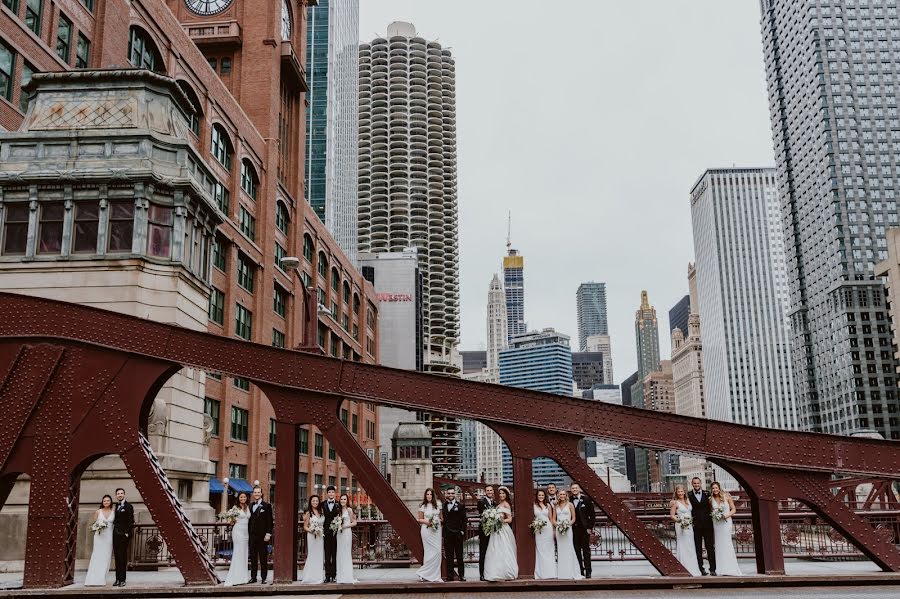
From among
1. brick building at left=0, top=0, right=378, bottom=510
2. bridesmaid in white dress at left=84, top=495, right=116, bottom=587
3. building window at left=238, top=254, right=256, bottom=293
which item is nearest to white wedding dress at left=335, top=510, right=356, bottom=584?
bridesmaid in white dress at left=84, top=495, right=116, bottom=587

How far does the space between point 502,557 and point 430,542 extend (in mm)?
1285

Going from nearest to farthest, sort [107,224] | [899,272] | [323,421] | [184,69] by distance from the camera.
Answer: [323,421] → [107,224] → [184,69] → [899,272]

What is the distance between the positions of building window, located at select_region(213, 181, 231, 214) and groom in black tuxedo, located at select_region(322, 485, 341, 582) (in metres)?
31.9

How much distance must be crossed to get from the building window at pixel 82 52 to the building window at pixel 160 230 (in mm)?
11666

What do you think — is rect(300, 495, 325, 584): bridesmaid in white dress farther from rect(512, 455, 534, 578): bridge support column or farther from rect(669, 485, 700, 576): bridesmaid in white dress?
rect(669, 485, 700, 576): bridesmaid in white dress

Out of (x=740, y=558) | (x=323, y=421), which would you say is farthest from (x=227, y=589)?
(x=740, y=558)

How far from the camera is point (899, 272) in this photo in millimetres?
111125

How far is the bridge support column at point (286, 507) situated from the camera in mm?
13242

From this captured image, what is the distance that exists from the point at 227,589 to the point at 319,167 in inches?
6583

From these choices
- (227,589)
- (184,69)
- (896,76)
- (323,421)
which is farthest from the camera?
(896,76)

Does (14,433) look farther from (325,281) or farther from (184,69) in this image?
(325,281)

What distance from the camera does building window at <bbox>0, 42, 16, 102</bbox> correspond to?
86.0ft

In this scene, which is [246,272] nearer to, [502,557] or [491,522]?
[491,522]

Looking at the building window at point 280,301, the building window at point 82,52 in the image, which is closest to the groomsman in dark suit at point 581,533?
the building window at point 82,52
